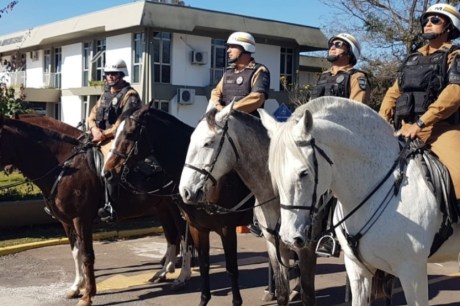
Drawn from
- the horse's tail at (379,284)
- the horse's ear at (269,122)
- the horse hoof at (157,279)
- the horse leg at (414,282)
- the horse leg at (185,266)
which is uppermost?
the horse's ear at (269,122)

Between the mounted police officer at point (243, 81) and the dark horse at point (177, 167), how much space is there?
676 millimetres

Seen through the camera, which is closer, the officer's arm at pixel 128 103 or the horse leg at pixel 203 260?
the horse leg at pixel 203 260

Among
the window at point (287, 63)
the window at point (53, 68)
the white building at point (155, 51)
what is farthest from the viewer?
the window at point (53, 68)

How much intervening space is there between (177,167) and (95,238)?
5.28 m

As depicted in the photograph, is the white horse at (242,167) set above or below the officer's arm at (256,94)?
below

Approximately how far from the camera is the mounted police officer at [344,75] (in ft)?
19.9

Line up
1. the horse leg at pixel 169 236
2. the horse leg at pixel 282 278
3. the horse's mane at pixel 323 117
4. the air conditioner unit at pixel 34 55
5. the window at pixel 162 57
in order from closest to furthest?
the horse's mane at pixel 323 117, the horse leg at pixel 282 278, the horse leg at pixel 169 236, the window at pixel 162 57, the air conditioner unit at pixel 34 55

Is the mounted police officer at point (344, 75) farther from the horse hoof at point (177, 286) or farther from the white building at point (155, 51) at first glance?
the white building at point (155, 51)

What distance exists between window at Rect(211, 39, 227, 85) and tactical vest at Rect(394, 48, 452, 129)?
1185 inches

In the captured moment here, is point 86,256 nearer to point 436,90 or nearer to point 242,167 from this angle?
point 242,167

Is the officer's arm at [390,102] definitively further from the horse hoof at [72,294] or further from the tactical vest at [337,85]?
the horse hoof at [72,294]

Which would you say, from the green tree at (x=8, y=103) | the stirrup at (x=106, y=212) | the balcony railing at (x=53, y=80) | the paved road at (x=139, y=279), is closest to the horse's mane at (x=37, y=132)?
the stirrup at (x=106, y=212)

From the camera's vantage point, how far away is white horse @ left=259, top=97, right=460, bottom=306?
400 cm

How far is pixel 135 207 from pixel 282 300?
270cm
